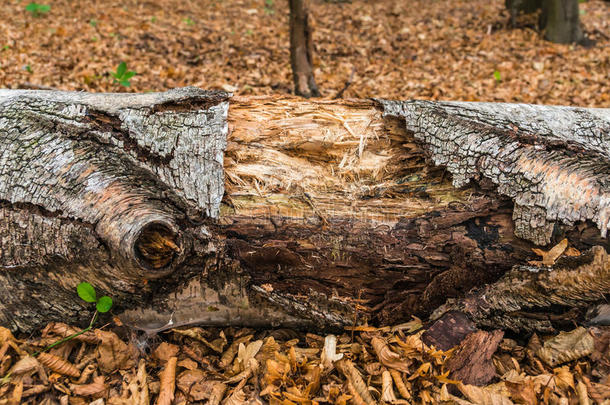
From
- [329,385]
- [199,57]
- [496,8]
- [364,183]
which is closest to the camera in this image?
[329,385]

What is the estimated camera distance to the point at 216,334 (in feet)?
6.68

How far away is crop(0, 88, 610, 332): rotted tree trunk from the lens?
1.70 m

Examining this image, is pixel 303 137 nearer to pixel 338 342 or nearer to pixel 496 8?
pixel 338 342

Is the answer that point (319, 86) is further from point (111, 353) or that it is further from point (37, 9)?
point (37, 9)

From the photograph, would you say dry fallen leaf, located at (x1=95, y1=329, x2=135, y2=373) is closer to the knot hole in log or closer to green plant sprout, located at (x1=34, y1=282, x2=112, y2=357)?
green plant sprout, located at (x1=34, y1=282, x2=112, y2=357)

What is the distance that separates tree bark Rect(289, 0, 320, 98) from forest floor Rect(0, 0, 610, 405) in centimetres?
55

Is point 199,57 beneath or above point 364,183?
above

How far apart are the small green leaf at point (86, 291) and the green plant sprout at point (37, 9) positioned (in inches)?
281

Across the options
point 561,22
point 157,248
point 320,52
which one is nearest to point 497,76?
point 561,22

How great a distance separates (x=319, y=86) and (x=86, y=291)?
4.17 m

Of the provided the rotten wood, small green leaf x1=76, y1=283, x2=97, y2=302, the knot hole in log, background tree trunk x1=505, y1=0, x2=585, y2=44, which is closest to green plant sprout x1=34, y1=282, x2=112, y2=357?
small green leaf x1=76, y1=283, x2=97, y2=302

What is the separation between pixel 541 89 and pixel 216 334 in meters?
5.07

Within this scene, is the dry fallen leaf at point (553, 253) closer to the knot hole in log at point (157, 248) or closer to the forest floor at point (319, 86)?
the forest floor at point (319, 86)

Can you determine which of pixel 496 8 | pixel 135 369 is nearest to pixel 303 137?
pixel 135 369
